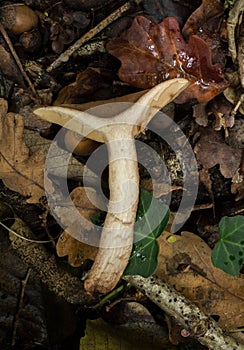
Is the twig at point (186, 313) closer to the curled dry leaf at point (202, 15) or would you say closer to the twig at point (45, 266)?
the twig at point (45, 266)

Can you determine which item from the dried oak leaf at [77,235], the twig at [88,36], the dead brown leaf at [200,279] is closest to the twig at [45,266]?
the dried oak leaf at [77,235]

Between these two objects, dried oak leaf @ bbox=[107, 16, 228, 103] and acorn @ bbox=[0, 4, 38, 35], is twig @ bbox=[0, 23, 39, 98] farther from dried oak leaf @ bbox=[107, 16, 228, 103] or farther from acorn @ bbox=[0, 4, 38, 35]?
dried oak leaf @ bbox=[107, 16, 228, 103]

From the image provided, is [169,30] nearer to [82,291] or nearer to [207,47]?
[207,47]

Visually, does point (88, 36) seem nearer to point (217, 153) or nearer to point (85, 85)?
point (85, 85)

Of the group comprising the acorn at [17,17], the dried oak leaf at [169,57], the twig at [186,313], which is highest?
the acorn at [17,17]

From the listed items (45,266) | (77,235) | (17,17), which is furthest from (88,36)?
(45,266)

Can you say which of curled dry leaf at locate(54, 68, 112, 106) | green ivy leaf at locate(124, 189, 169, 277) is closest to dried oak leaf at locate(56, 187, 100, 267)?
green ivy leaf at locate(124, 189, 169, 277)
